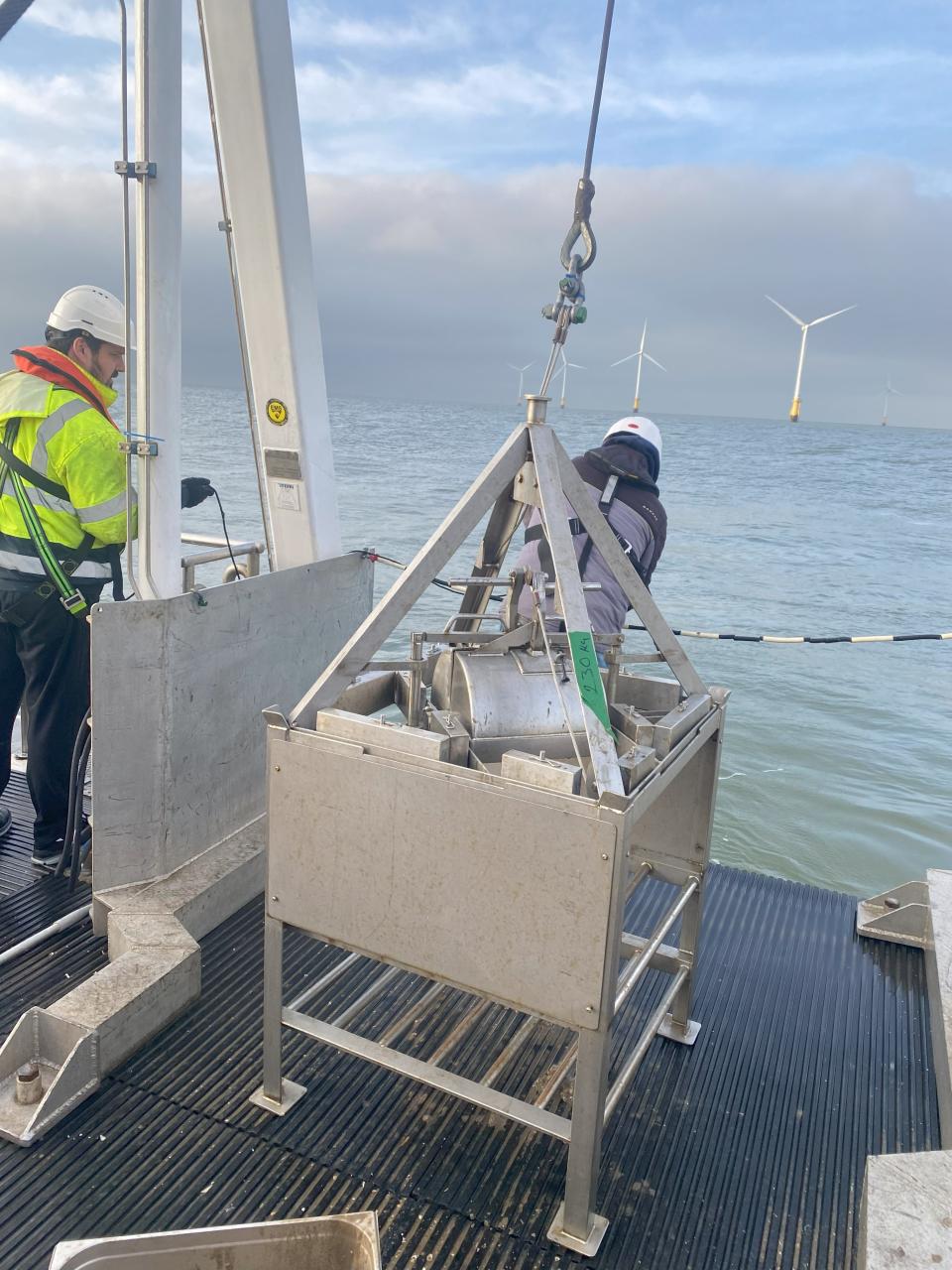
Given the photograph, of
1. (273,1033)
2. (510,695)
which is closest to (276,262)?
(510,695)

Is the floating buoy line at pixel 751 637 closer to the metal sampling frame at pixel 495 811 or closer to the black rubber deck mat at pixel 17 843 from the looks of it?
the metal sampling frame at pixel 495 811

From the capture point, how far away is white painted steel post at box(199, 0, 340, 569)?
3.38m

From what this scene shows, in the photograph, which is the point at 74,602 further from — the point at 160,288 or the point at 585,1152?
the point at 585,1152

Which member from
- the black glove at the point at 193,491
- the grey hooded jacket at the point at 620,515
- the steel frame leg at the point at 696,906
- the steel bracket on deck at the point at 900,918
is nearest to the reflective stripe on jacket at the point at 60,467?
the black glove at the point at 193,491

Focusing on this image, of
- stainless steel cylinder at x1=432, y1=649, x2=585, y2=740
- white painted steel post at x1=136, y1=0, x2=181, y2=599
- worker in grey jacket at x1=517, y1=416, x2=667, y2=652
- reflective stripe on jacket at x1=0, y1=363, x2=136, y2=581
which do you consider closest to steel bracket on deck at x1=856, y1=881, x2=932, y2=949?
worker in grey jacket at x1=517, y1=416, x2=667, y2=652

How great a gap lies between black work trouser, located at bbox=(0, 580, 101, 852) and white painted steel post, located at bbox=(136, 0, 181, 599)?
0.44 metres

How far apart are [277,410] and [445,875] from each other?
7.72 ft

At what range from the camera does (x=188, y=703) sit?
3.23 meters

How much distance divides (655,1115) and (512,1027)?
0.51 meters

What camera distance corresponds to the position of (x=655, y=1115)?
2643 millimetres

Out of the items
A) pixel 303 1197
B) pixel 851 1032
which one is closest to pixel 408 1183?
pixel 303 1197

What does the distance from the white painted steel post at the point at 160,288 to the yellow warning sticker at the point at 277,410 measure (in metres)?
0.74

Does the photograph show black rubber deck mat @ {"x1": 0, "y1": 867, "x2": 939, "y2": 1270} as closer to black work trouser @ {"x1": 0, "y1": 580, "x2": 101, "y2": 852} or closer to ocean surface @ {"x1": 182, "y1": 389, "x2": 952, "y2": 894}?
black work trouser @ {"x1": 0, "y1": 580, "x2": 101, "y2": 852}

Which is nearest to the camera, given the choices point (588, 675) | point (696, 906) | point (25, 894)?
point (588, 675)
